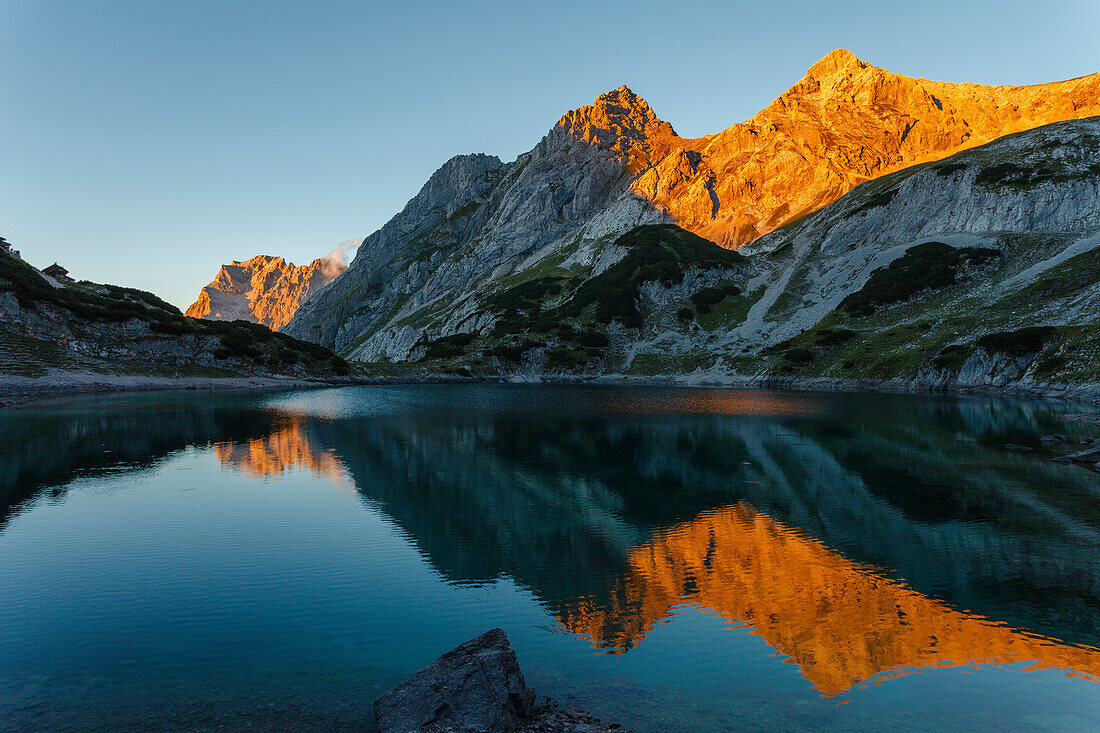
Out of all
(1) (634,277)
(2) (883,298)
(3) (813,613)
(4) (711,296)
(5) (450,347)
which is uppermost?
(1) (634,277)

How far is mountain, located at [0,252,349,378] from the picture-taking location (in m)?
102

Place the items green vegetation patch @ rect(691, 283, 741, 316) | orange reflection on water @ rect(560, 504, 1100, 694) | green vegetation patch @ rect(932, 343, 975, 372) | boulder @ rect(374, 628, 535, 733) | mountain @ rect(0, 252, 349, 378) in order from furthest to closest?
green vegetation patch @ rect(691, 283, 741, 316) → mountain @ rect(0, 252, 349, 378) → green vegetation patch @ rect(932, 343, 975, 372) → orange reflection on water @ rect(560, 504, 1100, 694) → boulder @ rect(374, 628, 535, 733)

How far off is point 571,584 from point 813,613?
7602mm

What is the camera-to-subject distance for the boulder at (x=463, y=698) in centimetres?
1024

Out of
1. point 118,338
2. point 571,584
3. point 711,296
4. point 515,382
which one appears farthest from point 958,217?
point 118,338

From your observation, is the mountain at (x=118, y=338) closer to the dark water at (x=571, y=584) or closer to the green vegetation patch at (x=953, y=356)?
the dark water at (x=571, y=584)

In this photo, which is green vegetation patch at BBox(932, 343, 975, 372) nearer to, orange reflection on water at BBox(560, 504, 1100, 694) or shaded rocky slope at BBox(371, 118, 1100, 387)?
shaded rocky slope at BBox(371, 118, 1100, 387)

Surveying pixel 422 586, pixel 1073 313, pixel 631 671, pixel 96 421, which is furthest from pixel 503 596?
pixel 1073 313

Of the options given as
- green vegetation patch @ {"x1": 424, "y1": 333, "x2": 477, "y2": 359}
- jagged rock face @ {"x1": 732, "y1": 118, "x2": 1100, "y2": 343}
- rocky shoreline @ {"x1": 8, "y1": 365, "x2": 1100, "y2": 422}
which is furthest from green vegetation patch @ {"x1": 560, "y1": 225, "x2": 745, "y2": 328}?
green vegetation patch @ {"x1": 424, "y1": 333, "x2": 477, "y2": 359}

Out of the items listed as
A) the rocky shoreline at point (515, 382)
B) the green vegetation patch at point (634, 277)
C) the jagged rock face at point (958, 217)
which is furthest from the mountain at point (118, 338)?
the jagged rock face at point (958, 217)

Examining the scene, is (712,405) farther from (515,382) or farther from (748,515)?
(515,382)

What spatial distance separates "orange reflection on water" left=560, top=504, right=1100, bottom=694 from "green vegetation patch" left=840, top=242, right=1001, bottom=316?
127 m

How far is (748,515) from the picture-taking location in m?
27.5

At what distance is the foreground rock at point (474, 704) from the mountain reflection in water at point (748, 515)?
4.09m
